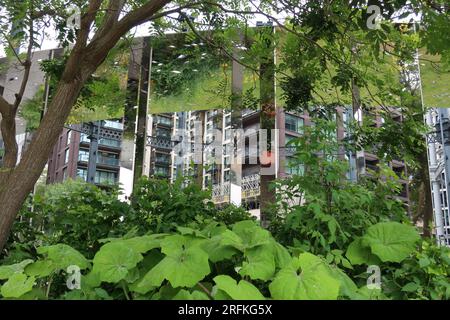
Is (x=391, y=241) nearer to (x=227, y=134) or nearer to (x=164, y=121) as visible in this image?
(x=227, y=134)

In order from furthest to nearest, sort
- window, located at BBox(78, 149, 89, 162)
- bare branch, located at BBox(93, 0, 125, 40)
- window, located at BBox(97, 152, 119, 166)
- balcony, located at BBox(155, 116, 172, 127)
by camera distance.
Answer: window, located at BBox(78, 149, 89, 162), window, located at BBox(97, 152, 119, 166), balcony, located at BBox(155, 116, 172, 127), bare branch, located at BBox(93, 0, 125, 40)

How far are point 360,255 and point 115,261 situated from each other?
0.71 meters

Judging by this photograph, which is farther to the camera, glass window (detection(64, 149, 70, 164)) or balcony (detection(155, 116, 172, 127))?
glass window (detection(64, 149, 70, 164))

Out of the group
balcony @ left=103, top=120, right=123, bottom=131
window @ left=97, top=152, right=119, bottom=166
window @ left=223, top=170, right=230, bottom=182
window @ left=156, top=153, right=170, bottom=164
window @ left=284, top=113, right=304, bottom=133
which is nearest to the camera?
window @ left=284, top=113, right=304, bottom=133

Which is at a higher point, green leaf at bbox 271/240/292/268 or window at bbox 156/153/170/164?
window at bbox 156/153/170/164

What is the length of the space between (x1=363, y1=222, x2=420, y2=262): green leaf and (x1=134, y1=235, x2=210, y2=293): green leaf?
52cm

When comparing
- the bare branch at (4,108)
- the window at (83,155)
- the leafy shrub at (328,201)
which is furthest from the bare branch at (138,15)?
the window at (83,155)

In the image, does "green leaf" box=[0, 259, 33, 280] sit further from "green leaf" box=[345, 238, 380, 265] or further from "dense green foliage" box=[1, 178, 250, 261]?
"dense green foliage" box=[1, 178, 250, 261]

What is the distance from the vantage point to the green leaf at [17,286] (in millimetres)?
828

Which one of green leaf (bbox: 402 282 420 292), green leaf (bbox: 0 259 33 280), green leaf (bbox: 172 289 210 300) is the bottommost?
green leaf (bbox: 402 282 420 292)

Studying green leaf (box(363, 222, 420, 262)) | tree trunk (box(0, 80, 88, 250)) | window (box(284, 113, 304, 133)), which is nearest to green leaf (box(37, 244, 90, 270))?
green leaf (box(363, 222, 420, 262))

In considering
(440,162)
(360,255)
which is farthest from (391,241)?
(440,162)

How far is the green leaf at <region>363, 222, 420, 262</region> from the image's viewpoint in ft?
3.54
